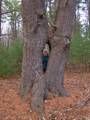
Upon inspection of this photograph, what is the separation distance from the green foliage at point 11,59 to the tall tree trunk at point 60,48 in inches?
147

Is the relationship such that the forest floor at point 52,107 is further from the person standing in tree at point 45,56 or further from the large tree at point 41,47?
the person standing in tree at point 45,56

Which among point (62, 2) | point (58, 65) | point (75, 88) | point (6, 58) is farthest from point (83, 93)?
point (6, 58)

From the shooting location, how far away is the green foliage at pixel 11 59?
11520mm

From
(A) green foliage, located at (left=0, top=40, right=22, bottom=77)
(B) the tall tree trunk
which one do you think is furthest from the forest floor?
(A) green foliage, located at (left=0, top=40, right=22, bottom=77)

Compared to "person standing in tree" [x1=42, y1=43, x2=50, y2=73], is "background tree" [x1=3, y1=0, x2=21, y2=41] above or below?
above

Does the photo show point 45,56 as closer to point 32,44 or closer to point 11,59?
point 32,44

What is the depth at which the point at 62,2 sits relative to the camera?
27.2 feet

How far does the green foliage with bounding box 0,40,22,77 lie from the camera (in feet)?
37.8

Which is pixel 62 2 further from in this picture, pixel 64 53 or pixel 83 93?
pixel 83 93

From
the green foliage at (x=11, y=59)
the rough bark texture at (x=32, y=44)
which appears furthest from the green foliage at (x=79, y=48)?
the rough bark texture at (x=32, y=44)

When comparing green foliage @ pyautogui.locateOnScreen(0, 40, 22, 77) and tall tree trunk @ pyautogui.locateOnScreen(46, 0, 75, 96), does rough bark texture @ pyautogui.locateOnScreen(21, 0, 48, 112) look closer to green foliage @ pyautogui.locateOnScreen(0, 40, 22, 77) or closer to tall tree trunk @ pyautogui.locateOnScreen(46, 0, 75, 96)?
tall tree trunk @ pyautogui.locateOnScreen(46, 0, 75, 96)

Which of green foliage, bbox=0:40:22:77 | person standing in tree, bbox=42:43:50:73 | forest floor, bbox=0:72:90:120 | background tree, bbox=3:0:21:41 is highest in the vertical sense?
background tree, bbox=3:0:21:41

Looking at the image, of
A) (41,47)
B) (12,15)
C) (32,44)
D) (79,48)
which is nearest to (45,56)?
(41,47)

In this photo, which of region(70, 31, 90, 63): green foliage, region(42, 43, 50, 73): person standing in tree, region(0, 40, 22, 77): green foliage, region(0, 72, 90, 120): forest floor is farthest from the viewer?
region(70, 31, 90, 63): green foliage
